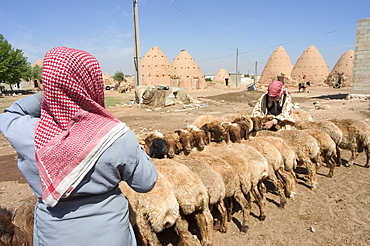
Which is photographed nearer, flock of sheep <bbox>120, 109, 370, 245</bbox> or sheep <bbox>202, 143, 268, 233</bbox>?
flock of sheep <bbox>120, 109, 370, 245</bbox>

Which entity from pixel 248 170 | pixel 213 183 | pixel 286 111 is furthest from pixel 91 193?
pixel 286 111

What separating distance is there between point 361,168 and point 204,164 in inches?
192

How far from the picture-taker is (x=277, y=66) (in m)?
42.4

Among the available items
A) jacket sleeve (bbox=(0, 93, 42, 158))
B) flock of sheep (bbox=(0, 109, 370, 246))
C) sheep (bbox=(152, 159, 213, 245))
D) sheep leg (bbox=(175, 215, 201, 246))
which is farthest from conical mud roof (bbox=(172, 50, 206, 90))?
A: jacket sleeve (bbox=(0, 93, 42, 158))

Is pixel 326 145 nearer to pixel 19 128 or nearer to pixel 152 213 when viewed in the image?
pixel 152 213

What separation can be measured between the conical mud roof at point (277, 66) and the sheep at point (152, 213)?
42199 mm

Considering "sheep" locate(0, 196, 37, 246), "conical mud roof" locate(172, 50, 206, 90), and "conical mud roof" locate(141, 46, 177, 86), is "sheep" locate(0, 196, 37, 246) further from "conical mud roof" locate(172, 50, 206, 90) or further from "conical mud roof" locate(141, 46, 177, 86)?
"conical mud roof" locate(172, 50, 206, 90)

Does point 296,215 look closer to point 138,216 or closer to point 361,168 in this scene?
point 138,216

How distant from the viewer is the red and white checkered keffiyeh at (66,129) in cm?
131

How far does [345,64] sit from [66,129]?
4617 cm

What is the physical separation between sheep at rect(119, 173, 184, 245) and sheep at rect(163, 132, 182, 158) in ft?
4.54

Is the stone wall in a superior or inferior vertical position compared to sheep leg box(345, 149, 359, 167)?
superior

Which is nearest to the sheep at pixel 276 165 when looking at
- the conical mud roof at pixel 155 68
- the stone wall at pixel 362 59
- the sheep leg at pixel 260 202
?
the sheep leg at pixel 260 202

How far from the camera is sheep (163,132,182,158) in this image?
4.44 metres
